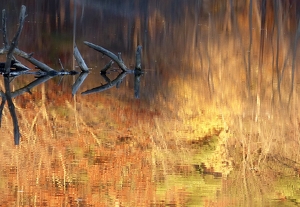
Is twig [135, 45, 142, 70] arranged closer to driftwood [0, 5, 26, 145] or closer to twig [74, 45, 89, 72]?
twig [74, 45, 89, 72]

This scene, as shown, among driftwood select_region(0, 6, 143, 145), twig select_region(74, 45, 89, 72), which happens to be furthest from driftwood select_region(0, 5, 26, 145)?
twig select_region(74, 45, 89, 72)

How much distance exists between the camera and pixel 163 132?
7605mm

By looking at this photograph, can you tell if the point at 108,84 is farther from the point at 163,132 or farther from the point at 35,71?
the point at 163,132

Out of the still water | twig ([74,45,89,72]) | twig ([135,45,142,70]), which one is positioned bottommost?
the still water

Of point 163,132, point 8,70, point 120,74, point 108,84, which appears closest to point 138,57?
point 108,84

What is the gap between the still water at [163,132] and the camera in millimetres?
5465

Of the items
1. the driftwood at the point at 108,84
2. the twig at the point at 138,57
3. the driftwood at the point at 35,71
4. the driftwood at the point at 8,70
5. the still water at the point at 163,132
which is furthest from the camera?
the twig at the point at 138,57

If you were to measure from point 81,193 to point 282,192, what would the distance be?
1617mm

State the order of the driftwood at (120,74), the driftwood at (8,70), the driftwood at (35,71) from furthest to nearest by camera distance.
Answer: the driftwood at (120,74), the driftwood at (35,71), the driftwood at (8,70)

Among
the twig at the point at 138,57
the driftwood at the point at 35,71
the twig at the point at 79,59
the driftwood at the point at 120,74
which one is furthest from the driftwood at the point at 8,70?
the twig at the point at 138,57

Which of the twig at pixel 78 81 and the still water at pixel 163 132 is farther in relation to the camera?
the twig at pixel 78 81

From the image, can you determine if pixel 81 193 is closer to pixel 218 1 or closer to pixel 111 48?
pixel 111 48

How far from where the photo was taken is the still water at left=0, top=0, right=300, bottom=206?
5465 mm

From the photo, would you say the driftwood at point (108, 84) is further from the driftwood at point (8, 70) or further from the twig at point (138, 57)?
the driftwood at point (8, 70)
